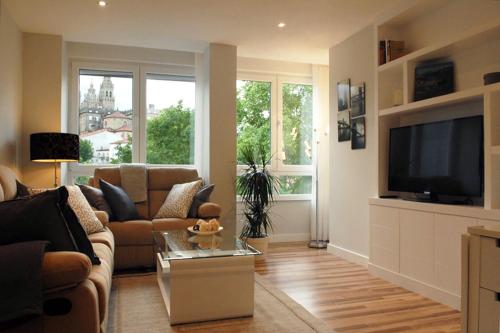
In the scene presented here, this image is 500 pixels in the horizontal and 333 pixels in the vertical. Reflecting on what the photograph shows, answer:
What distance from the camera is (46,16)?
3.93 meters

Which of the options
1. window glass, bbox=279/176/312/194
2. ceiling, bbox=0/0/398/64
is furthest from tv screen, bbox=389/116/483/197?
window glass, bbox=279/176/312/194

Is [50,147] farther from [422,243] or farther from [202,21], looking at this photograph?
[422,243]

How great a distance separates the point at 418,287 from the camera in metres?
3.20

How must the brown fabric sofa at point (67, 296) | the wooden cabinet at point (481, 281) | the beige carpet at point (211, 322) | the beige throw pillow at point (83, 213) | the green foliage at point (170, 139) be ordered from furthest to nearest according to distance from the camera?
the green foliage at point (170, 139) → the beige throw pillow at point (83, 213) → the beige carpet at point (211, 322) → the brown fabric sofa at point (67, 296) → the wooden cabinet at point (481, 281)

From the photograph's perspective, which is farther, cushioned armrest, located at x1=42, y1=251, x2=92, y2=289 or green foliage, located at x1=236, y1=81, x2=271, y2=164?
green foliage, located at x1=236, y1=81, x2=271, y2=164

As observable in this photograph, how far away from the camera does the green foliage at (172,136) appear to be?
5.23 m

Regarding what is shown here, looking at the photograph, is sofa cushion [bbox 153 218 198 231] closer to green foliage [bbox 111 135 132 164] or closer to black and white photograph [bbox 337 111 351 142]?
green foliage [bbox 111 135 132 164]

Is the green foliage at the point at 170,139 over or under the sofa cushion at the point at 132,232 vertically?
over

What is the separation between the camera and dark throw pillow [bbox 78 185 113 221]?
386 centimetres

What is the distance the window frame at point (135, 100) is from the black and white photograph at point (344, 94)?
185 cm

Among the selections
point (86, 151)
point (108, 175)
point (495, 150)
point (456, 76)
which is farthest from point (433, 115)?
point (86, 151)

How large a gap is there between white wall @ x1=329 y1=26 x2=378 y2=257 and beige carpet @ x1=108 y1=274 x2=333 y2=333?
148 centimetres

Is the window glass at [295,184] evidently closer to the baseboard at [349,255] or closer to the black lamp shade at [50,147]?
the baseboard at [349,255]

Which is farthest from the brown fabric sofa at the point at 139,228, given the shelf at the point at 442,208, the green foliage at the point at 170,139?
the shelf at the point at 442,208
